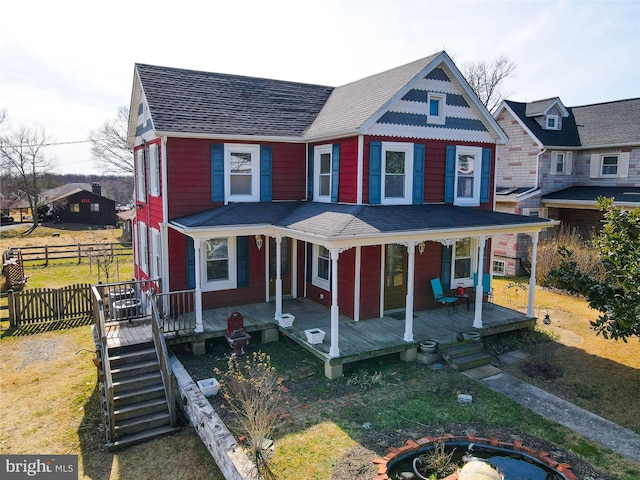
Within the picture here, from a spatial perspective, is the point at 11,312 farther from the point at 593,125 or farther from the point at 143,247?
the point at 593,125

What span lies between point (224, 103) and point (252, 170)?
2.34 m

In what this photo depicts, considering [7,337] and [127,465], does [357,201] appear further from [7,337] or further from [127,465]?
[7,337]

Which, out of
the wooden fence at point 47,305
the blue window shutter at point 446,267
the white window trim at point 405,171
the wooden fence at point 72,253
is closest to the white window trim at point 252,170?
the white window trim at point 405,171

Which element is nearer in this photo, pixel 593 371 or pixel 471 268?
pixel 593 371

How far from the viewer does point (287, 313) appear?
12.8 metres

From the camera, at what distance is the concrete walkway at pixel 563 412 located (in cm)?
756

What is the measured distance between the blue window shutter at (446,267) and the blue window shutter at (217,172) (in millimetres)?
6724

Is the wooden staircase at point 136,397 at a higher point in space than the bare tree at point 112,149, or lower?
lower

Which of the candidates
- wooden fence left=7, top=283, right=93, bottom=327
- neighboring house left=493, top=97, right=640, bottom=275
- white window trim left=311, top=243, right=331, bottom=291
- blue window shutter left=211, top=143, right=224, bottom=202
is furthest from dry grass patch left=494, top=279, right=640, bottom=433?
wooden fence left=7, top=283, right=93, bottom=327

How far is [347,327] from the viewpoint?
11641 mm

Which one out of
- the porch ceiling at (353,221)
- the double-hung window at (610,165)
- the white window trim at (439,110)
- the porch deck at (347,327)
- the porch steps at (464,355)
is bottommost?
the porch steps at (464,355)

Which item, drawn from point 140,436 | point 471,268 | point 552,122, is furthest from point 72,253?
point 552,122

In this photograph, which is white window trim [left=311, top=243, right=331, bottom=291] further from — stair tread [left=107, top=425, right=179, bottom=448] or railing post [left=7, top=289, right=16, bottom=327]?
railing post [left=7, top=289, right=16, bottom=327]

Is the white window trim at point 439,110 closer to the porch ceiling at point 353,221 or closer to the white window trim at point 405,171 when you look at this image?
the white window trim at point 405,171
